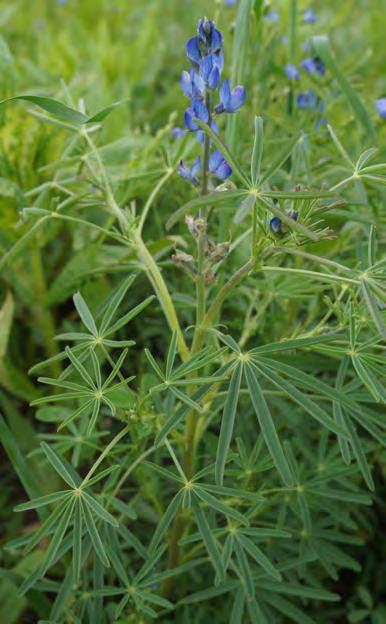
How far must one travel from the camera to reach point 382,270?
101 cm

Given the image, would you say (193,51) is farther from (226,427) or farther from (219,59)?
(226,427)

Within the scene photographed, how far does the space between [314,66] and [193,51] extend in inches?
32.8

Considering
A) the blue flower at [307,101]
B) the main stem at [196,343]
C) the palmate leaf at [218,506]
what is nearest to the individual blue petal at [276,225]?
the main stem at [196,343]

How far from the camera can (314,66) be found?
172cm

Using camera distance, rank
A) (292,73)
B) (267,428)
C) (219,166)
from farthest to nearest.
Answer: (292,73) → (219,166) → (267,428)

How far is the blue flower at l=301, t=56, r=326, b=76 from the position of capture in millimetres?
1697

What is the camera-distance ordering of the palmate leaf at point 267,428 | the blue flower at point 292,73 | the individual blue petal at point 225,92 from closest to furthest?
the palmate leaf at point 267,428 < the individual blue petal at point 225,92 < the blue flower at point 292,73

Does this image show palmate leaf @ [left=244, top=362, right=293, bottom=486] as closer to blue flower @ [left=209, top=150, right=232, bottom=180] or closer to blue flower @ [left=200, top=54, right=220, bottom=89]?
blue flower @ [left=209, top=150, right=232, bottom=180]

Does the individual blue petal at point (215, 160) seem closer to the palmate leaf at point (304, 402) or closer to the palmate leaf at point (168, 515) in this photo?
the palmate leaf at point (304, 402)

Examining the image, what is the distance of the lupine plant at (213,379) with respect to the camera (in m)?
0.99

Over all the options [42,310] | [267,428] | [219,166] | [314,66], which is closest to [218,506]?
[267,428]

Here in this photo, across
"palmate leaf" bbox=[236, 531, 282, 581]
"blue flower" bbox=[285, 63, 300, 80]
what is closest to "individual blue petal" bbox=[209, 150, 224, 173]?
"palmate leaf" bbox=[236, 531, 282, 581]

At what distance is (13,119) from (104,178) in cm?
75

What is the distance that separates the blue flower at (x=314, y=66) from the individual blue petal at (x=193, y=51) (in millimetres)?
791
